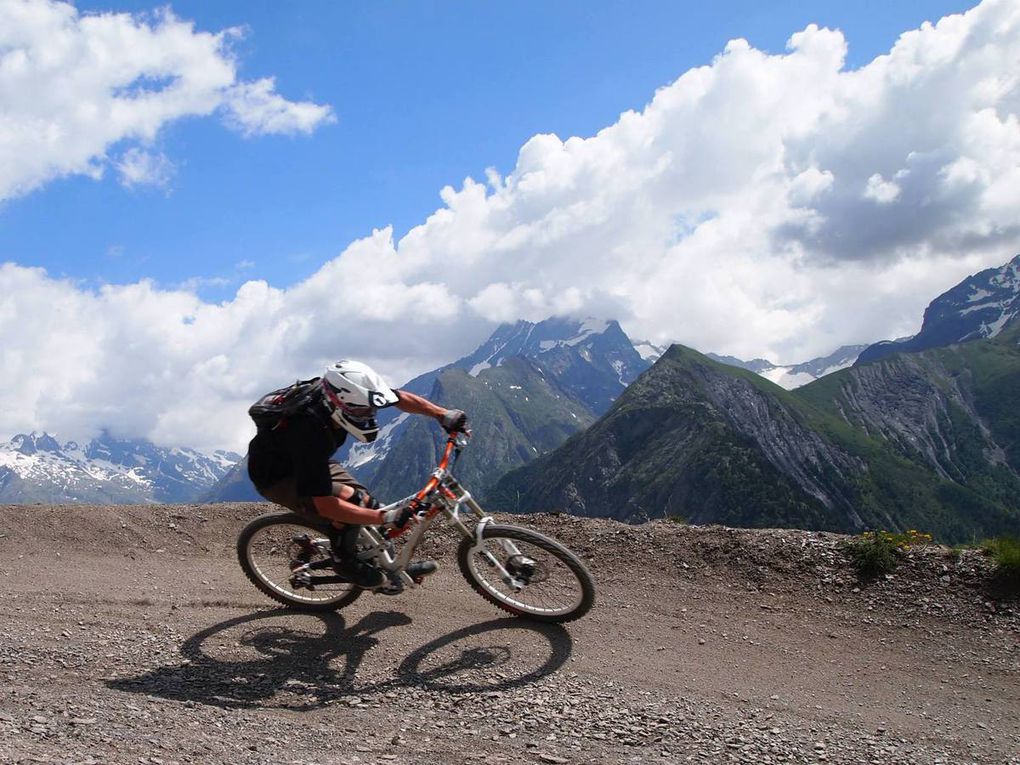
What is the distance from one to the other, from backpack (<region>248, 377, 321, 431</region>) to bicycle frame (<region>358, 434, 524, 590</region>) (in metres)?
1.54

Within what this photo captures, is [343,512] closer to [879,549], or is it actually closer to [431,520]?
[431,520]

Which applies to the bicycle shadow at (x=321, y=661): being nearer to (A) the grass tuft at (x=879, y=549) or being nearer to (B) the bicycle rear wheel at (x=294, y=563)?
(B) the bicycle rear wheel at (x=294, y=563)

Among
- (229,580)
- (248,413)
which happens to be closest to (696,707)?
(248,413)

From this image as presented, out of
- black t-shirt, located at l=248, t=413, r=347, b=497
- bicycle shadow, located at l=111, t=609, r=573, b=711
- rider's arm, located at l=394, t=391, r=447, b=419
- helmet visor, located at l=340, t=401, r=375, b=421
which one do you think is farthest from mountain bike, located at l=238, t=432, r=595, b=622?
helmet visor, located at l=340, t=401, r=375, b=421

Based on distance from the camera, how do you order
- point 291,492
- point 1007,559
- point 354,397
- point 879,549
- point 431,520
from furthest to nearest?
point 879,549
point 1007,559
point 431,520
point 291,492
point 354,397

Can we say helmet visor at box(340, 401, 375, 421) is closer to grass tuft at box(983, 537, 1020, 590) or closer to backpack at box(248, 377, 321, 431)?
backpack at box(248, 377, 321, 431)

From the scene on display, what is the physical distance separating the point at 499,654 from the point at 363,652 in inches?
60.1

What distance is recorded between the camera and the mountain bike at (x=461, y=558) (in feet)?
27.9

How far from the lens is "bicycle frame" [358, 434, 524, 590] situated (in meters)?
8.48

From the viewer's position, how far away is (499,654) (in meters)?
8.12

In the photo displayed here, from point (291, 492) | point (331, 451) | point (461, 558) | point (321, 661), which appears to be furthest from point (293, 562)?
point (461, 558)

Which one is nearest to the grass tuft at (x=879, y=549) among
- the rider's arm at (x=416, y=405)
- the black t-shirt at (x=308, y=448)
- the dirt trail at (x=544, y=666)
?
the dirt trail at (x=544, y=666)

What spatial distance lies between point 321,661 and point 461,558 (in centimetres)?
199

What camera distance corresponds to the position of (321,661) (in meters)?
7.95
